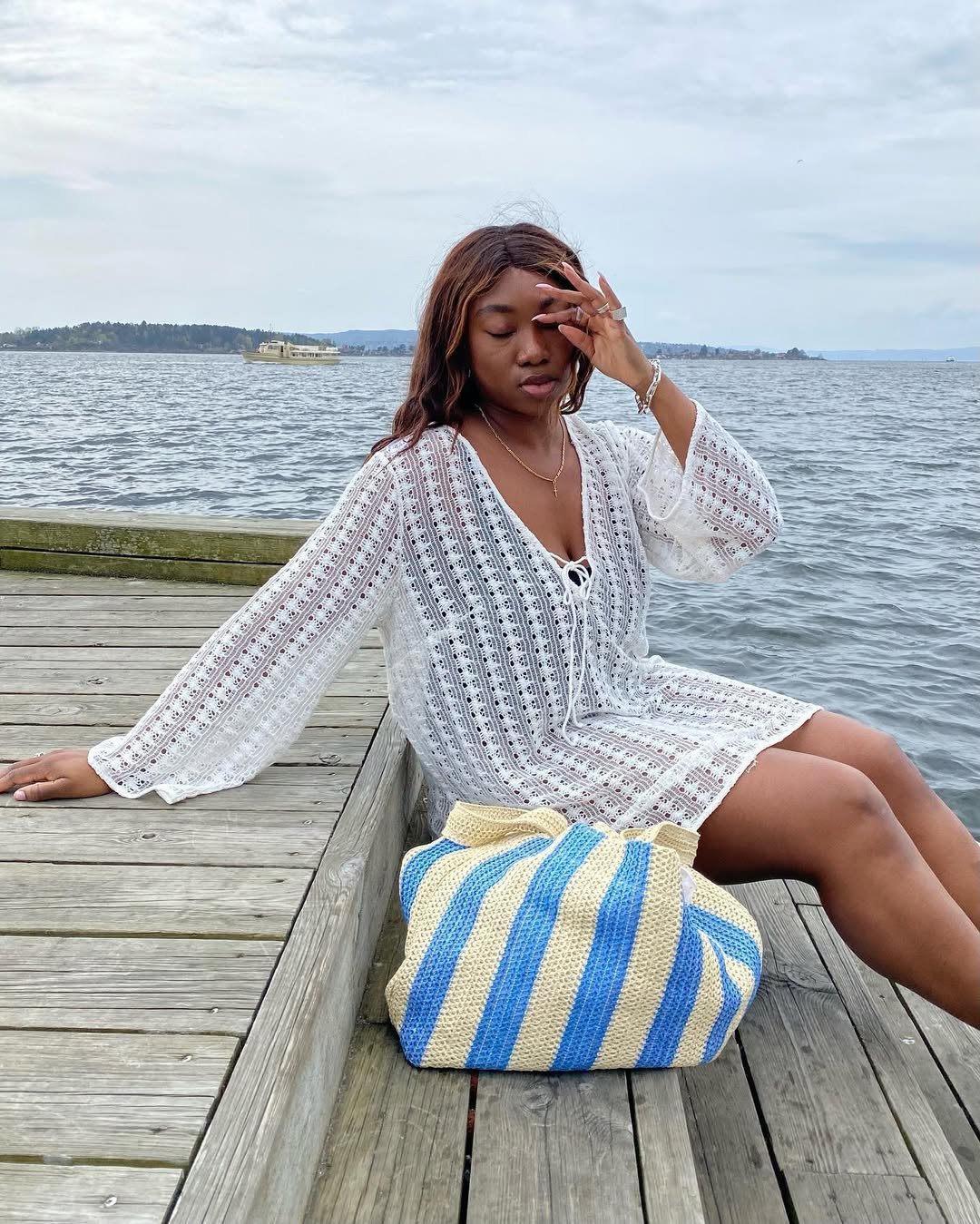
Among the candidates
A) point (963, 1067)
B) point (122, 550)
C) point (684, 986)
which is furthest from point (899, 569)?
point (684, 986)

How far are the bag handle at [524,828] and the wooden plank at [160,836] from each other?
0.33m

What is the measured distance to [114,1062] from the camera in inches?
63.2

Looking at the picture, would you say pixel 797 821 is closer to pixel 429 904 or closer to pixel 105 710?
pixel 429 904

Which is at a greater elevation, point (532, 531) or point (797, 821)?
point (532, 531)

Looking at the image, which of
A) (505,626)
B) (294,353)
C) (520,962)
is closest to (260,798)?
(505,626)

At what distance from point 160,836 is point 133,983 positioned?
0.51 m

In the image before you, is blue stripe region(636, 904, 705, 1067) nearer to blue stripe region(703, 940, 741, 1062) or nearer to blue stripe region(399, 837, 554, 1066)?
blue stripe region(703, 940, 741, 1062)

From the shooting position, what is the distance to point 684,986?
182 centimetres

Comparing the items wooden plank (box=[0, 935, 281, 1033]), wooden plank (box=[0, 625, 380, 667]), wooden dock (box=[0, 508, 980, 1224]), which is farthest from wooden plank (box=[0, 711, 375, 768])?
wooden plank (box=[0, 935, 281, 1033])

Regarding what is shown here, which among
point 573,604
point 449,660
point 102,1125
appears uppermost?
point 573,604

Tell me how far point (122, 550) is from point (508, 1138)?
3269 mm

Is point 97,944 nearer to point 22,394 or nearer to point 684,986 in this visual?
point 684,986

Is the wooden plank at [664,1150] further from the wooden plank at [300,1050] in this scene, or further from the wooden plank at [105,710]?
the wooden plank at [105,710]

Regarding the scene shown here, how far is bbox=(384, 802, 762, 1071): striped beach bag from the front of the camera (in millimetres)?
1777
